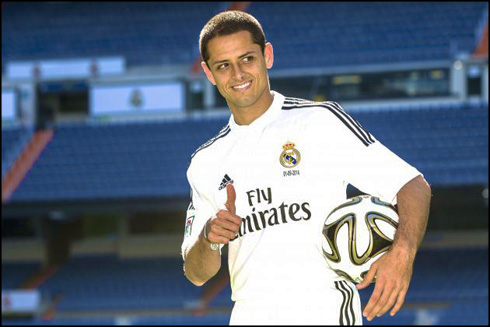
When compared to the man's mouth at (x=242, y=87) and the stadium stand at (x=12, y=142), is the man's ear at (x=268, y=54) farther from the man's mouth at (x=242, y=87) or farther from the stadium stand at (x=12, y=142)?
the stadium stand at (x=12, y=142)

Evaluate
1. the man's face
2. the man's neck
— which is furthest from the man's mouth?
the man's neck

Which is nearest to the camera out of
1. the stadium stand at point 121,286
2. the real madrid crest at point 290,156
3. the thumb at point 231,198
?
the thumb at point 231,198

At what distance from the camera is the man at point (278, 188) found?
2887 mm

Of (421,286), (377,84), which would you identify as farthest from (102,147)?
(421,286)

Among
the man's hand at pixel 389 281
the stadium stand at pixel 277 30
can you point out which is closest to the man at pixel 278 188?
the man's hand at pixel 389 281

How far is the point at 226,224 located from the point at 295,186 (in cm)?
37

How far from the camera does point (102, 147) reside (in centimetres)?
1853

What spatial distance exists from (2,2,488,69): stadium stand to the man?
51.3ft

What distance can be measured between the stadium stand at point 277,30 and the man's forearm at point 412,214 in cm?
1590

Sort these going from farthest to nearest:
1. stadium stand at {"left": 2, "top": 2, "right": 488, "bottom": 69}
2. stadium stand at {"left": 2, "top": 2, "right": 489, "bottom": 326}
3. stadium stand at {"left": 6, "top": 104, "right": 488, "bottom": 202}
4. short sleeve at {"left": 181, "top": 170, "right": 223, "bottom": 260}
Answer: stadium stand at {"left": 2, "top": 2, "right": 488, "bottom": 69} < stadium stand at {"left": 6, "top": 104, "right": 488, "bottom": 202} < stadium stand at {"left": 2, "top": 2, "right": 489, "bottom": 326} < short sleeve at {"left": 181, "top": 170, "right": 223, "bottom": 260}

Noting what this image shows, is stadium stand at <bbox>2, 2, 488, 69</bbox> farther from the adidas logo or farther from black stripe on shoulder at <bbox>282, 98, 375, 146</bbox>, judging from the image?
the adidas logo

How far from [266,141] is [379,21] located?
1684 centimetres

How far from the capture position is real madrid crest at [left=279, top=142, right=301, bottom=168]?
3045 mm

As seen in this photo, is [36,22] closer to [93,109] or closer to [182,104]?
[93,109]
